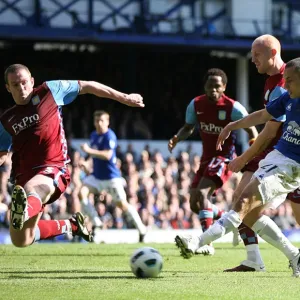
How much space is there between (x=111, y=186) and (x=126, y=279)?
957cm

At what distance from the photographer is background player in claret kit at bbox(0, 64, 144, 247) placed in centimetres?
1098

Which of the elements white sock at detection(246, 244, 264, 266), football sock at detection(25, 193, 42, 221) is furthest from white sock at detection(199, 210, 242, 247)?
football sock at detection(25, 193, 42, 221)

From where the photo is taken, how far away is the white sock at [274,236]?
10.6 m

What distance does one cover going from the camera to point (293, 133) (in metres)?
10.2

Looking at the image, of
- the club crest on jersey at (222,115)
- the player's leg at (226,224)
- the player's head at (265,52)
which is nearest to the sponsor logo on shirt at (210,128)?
the club crest on jersey at (222,115)

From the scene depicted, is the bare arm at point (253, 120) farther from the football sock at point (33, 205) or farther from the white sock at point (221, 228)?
the football sock at point (33, 205)

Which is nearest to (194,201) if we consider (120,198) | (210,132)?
(210,132)

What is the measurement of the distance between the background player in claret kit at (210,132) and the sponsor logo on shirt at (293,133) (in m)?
4.23

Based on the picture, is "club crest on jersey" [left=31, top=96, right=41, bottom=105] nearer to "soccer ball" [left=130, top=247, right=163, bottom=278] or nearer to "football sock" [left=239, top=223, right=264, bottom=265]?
"soccer ball" [left=130, top=247, right=163, bottom=278]

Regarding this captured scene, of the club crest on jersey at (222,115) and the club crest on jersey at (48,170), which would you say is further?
the club crest on jersey at (222,115)

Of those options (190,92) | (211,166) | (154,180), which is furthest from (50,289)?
(190,92)

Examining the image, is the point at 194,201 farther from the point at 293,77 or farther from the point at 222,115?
the point at 293,77

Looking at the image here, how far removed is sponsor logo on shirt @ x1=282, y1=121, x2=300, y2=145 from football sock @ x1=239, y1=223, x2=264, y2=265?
6.09 feet

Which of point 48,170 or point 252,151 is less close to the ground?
point 252,151
